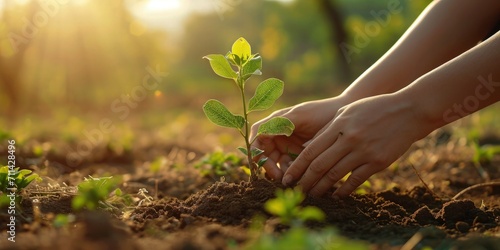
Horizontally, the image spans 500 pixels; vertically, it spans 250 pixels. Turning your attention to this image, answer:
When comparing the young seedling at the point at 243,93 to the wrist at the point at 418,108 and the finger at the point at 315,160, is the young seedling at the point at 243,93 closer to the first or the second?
the finger at the point at 315,160

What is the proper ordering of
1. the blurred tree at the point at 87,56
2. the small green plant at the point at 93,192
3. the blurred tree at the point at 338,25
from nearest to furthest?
the small green plant at the point at 93,192
the blurred tree at the point at 87,56
the blurred tree at the point at 338,25

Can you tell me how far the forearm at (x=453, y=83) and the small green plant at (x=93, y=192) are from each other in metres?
1.15

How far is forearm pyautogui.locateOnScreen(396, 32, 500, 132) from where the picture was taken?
2006 millimetres

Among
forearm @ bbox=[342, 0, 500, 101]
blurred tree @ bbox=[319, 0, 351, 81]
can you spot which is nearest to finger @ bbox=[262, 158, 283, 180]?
forearm @ bbox=[342, 0, 500, 101]

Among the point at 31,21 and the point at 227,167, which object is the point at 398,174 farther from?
the point at 31,21

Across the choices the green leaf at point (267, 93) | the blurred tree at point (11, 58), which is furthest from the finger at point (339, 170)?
the blurred tree at point (11, 58)

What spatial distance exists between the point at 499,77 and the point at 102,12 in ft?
46.4

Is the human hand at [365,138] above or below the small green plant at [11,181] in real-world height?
below

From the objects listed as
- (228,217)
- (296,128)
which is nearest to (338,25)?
(296,128)

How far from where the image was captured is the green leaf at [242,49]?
2.03 m

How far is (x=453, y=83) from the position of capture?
6.58 feet

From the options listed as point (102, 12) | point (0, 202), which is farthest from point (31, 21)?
point (0, 202)

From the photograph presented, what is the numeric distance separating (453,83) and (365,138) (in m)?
0.39

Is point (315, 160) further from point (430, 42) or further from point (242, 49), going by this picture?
point (430, 42)
